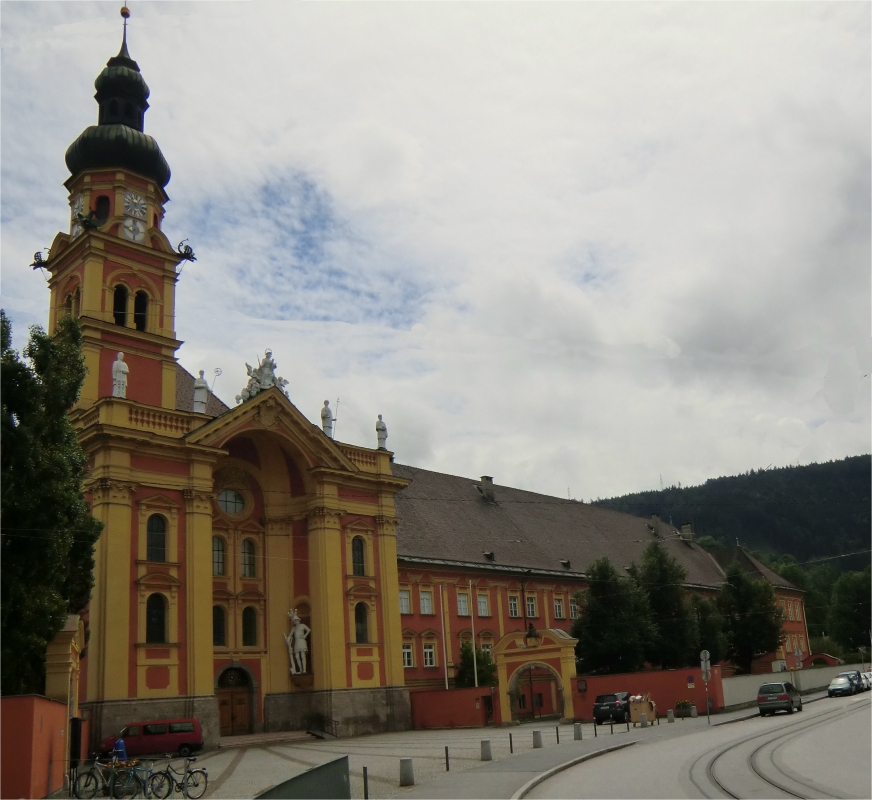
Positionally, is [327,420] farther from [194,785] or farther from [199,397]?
[194,785]

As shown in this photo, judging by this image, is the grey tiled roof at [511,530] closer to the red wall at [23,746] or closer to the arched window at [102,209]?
the arched window at [102,209]

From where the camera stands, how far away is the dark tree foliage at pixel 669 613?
5266 cm

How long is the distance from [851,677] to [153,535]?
128ft

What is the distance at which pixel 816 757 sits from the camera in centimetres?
2047

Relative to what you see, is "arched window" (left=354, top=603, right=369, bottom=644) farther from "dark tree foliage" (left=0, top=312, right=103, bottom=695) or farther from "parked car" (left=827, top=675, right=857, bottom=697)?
"parked car" (left=827, top=675, right=857, bottom=697)

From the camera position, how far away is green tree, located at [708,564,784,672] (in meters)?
61.7

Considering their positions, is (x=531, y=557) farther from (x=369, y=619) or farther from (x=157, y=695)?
(x=157, y=695)

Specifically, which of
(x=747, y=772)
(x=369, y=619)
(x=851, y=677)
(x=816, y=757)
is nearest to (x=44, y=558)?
(x=747, y=772)

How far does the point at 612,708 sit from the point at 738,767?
19939 millimetres

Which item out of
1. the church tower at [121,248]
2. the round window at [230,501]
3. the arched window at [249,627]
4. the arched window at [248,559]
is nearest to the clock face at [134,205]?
the church tower at [121,248]

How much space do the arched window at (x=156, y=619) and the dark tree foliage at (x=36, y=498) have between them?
11451 millimetres


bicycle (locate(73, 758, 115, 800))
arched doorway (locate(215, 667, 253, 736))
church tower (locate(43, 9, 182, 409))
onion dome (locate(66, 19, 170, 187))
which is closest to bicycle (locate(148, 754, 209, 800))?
bicycle (locate(73, 758, 115, 800))

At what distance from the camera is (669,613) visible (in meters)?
53.8

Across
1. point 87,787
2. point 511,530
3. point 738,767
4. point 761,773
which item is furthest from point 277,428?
point 761,773
